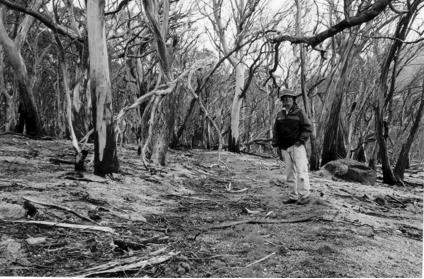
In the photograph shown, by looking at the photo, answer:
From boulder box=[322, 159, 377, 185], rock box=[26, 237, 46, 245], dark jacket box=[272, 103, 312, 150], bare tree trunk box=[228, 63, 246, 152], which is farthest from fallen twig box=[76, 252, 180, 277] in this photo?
bare tree trunk box=[228, 63, 246, 152]

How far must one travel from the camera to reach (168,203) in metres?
5.60

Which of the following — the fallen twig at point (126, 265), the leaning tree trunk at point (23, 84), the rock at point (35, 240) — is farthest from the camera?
the leaning tree trunk at point (23, 84)

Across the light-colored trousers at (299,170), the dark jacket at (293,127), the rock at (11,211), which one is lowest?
the rock at (11,211)

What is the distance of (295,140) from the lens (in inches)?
222

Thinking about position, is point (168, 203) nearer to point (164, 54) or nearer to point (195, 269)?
point (195, 269)

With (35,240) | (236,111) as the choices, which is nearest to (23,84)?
(236,111)

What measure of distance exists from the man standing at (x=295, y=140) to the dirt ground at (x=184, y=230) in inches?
10.2

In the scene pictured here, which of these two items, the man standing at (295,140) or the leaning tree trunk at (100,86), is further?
the leaning tree trunk at (100,86)

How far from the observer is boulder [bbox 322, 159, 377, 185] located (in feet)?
30.1

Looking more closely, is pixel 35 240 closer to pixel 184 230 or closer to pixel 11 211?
pixel 11 211

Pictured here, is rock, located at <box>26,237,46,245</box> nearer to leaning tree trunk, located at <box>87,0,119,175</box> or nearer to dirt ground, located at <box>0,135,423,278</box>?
dirt ground, located at <box>0,135,423,278</box>

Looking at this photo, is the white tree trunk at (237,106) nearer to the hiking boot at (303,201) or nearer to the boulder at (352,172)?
→ the boulder at (352,172)

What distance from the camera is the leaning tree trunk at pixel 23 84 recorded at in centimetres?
1073

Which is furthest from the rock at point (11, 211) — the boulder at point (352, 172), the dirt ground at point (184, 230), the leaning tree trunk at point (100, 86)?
the boulder at point (352, 172)
